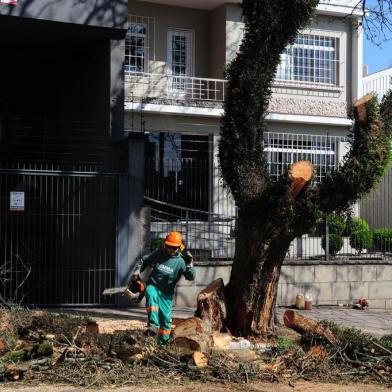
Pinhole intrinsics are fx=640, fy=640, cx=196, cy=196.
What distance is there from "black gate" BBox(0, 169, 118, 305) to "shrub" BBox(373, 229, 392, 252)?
640cm

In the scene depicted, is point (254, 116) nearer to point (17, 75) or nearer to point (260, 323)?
point (260, 323)

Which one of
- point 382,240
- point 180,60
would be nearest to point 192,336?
point 382,240

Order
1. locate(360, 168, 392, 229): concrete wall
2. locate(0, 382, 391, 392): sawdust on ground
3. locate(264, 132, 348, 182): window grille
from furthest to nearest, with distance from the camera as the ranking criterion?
locate(264, 132, 348, 182): window grille → locate(360, 168, 392, 229): concrete wall → locate(0, 382, 391, 392): sawdust on ground

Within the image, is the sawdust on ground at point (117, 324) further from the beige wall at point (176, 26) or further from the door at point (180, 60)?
the beige wall at point (176, 26)

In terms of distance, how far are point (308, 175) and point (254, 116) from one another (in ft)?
4.85

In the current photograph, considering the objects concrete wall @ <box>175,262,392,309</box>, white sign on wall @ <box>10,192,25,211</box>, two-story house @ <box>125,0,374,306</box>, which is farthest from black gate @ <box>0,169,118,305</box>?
two-story house @ <box>125,0,374,306</box>

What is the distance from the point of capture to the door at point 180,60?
18.0m

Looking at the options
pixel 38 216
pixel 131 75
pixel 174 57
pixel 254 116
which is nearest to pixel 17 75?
pixel 131 75

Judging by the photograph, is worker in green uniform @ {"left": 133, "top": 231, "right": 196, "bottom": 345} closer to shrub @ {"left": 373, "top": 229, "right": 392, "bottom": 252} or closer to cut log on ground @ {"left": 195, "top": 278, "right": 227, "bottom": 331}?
cut log on ground @ {"left": 195, "top": 278, "right": 227, "bottom": 331}

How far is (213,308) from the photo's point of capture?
27.7ft

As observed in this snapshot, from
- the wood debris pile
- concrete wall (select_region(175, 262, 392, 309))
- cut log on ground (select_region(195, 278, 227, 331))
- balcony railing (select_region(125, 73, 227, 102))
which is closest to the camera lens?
the wood debris pile

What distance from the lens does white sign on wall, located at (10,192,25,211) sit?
11508mm

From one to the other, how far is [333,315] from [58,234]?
5.50 meters

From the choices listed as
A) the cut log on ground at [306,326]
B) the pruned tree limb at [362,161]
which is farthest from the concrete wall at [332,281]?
the pruned tree limb at [362,161]
